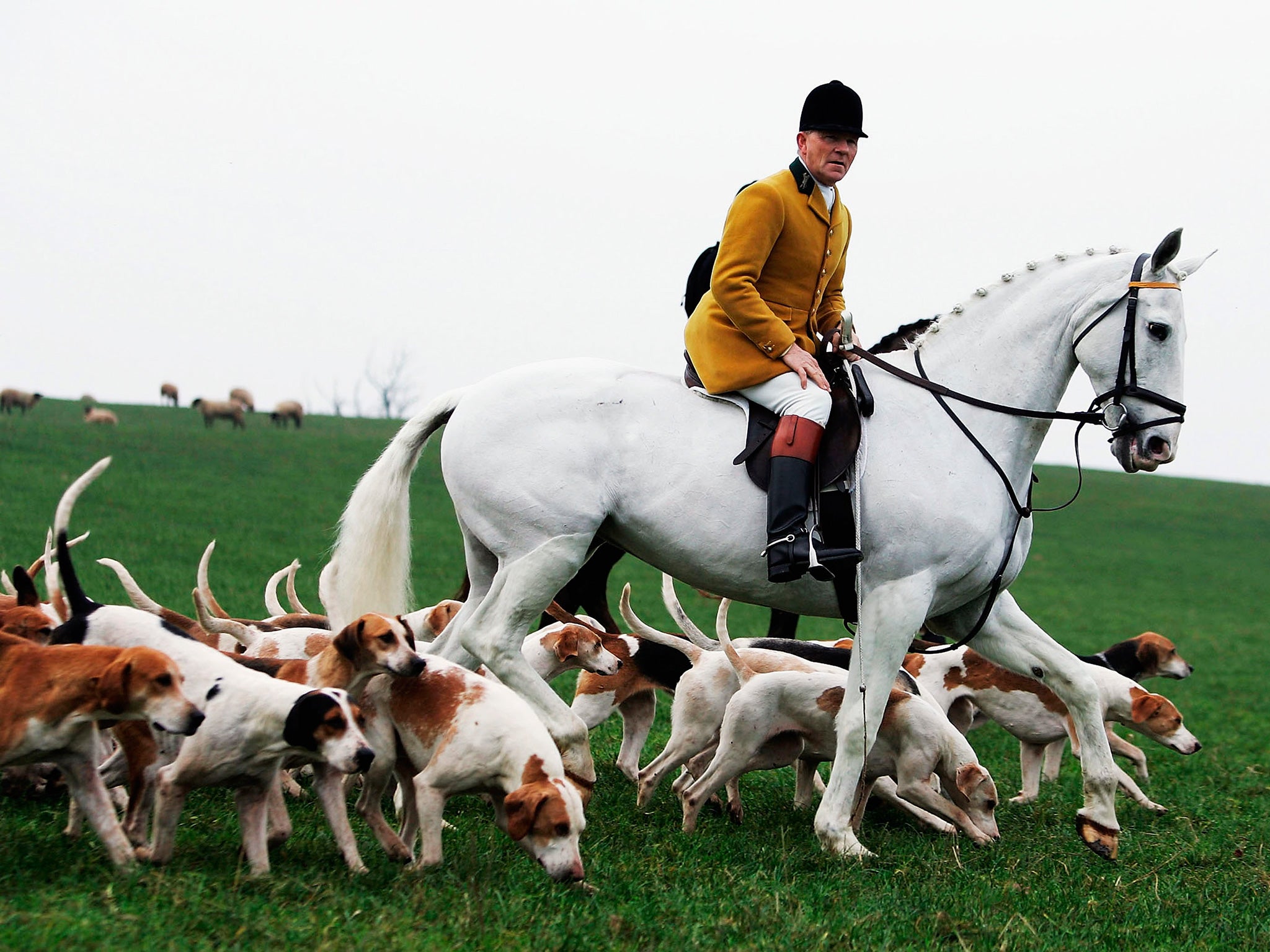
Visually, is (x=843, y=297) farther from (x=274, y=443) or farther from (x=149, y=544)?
(x=274, y=443)

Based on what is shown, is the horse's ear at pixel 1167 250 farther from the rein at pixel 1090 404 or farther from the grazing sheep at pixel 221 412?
the grazing sheep at pixel 221 412

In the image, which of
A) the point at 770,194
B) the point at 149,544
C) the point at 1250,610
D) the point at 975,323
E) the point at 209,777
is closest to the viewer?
the point at 209,777

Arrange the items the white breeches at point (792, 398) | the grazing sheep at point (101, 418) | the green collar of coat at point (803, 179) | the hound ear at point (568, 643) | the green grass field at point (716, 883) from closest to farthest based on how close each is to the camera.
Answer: the green grass field at point (716, 883) < the white breeches at point (792, 398) < the green collar of coat at point (803, 179) < the hound ear at point (568, 643) < the grazing sheep at point (101, 418)

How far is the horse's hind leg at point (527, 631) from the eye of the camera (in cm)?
547

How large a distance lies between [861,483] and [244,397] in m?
48.2

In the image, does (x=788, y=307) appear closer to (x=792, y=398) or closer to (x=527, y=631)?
(x=792, y=398)

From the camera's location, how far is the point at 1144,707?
7.86 m

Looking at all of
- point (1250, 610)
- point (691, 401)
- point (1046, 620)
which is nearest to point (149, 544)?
point (1046, 620)

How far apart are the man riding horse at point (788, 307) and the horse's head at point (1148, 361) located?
123 cm

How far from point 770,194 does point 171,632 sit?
3028 millimetres

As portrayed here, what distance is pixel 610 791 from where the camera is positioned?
6.91m

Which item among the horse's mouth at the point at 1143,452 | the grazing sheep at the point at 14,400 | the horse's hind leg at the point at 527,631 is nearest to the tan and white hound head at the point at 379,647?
the horse's hind leg at the point at 527,631

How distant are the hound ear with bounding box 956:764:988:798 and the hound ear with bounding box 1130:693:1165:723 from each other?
2200mm

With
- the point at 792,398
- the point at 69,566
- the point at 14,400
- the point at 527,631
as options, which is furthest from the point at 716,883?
the point at 14,400
